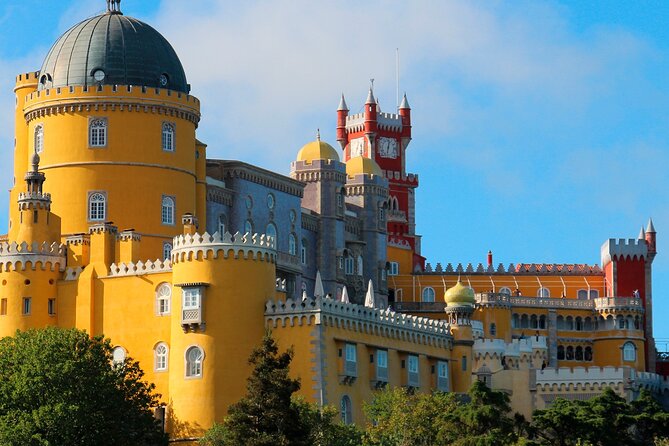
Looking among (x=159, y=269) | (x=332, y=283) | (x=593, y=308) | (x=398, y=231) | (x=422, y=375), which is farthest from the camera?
(x=398, y=231)

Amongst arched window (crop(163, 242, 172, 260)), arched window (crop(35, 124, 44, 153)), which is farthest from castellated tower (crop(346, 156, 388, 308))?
arched window (crop(35, 124, 44, 153))

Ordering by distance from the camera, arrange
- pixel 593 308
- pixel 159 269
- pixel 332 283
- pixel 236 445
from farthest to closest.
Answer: pixel 593 308 → pixel 332 283 → pixel 159 269 → pixel 236 445

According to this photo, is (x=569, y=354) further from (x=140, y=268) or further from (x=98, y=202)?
(x=140, y=268)

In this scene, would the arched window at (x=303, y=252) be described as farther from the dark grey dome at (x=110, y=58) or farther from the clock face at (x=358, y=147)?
the clock face at (x=358, y=147)

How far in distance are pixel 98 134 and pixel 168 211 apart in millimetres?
5798

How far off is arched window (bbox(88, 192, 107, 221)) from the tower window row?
291 centimetres

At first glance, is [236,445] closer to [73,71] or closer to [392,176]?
[73,71]

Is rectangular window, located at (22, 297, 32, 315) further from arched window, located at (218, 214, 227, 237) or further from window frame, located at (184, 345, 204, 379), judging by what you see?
arched window, located at (218, 214, 227, 237)

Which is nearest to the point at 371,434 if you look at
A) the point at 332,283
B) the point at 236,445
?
the point at 236,445

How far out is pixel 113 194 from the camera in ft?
392

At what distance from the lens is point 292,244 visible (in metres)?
137

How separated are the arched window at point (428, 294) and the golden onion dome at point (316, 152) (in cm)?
1941

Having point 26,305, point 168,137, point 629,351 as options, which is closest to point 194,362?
point 26,305

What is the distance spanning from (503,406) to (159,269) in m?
19.2
